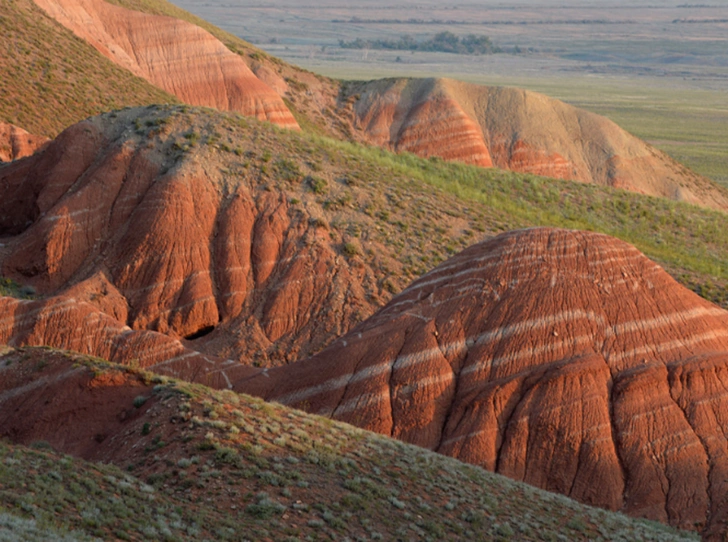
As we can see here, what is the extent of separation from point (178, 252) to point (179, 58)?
3926 cm

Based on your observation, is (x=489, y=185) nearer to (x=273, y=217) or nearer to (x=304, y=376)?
(x=273, y=217)

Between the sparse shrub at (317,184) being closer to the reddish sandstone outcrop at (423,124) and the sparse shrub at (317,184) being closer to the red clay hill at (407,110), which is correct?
the red clay hill at (407,110)

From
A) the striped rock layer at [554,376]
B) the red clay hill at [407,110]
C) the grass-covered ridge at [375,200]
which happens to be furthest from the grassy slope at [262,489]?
the red clay hill at [407,110]

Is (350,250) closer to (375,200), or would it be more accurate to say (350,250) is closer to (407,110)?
(375,200)

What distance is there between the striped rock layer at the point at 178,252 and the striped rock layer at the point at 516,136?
4016cm

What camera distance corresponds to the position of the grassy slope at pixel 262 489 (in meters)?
15.2

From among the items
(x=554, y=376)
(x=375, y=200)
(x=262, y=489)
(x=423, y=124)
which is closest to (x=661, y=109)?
(x=423, y=124)

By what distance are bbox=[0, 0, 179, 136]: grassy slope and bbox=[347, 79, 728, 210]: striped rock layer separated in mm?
19938

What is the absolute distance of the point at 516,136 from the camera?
259 feet

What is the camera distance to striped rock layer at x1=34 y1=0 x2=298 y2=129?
70.4 metres

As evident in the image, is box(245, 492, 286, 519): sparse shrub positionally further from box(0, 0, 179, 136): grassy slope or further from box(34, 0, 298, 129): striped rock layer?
box(34, 0, 298, 129): striped rock layer

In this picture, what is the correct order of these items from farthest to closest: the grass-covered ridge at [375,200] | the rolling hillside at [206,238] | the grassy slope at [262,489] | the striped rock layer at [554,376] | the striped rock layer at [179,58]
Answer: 1. the striped rock layer at [179,58]
2. the grass-covered ridge at [375,200]
3. the rolling hillside at [206,238]
4. the striped rock layer at [554,376]
5. the grassy slope at [262,489]

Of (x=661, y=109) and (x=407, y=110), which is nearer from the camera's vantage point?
(x=407, y=110)

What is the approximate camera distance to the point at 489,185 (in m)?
56.5
